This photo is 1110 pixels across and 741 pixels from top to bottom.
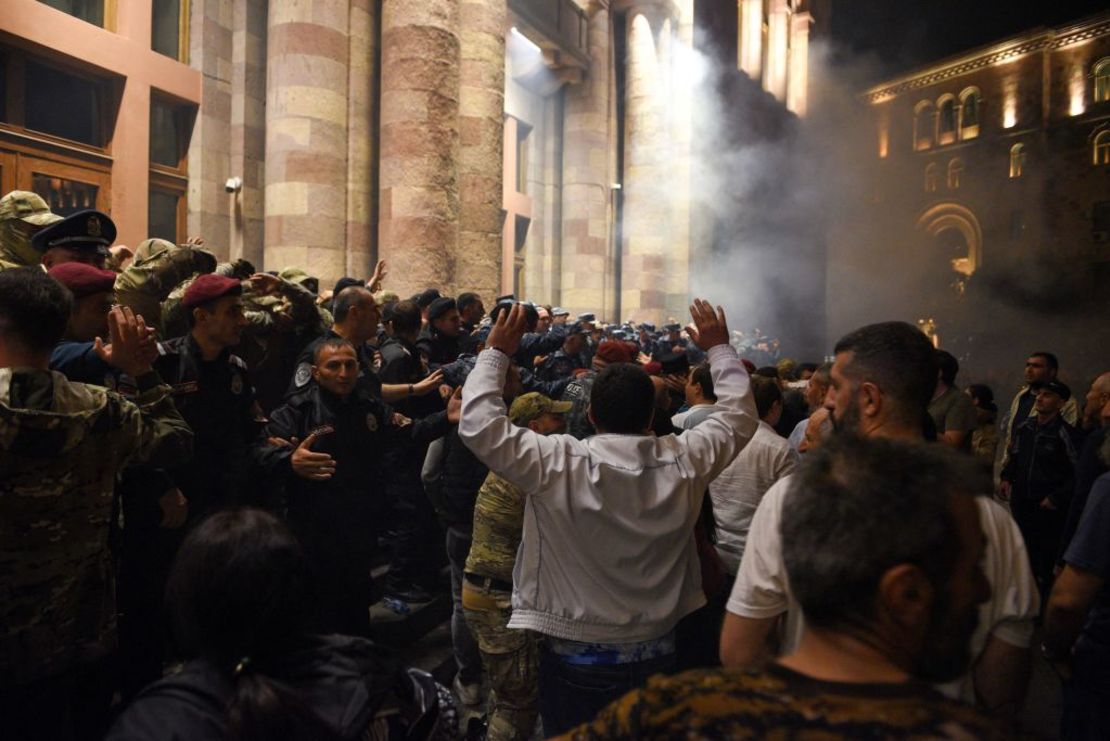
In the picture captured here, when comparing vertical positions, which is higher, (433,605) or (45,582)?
(45,582)

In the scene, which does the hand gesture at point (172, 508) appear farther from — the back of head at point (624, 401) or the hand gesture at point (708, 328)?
the hand gesture at point (708, 328)

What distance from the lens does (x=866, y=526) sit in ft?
3.55

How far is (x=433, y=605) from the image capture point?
498 cm

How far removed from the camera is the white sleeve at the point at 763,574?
1.68 m

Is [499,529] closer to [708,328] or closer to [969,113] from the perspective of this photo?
[708,328]

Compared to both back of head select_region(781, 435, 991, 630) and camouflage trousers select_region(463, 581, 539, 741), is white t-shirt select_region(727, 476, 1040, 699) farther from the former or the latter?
camouflage trousers select_region(463, 581, 539, 741)

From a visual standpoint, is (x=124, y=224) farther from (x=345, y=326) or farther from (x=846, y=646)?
(x=846, y=646)

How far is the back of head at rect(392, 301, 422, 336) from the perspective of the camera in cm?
528

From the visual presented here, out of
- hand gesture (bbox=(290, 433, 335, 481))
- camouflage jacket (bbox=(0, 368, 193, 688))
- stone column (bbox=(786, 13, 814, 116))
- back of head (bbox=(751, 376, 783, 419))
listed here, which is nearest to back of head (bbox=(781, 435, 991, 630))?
camouflage jacket (bbox=(0, 368, 193, 688))

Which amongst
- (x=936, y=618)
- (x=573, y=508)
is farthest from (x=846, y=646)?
(x=573, y=508)

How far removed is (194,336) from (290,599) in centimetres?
226

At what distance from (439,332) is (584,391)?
2134 mm

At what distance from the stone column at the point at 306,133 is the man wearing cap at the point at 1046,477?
23.4 feet

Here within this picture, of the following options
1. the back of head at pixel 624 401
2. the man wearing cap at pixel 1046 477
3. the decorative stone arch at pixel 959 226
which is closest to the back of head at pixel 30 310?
the back of head at pixel 624 401
